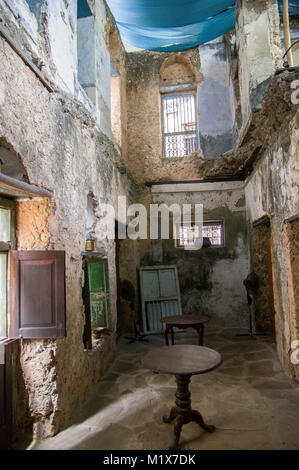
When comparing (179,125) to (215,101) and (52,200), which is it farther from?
(52,200)

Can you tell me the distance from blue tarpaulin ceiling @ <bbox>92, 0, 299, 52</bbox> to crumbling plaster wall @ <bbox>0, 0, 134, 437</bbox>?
298 centimetres

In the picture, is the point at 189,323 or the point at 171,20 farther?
the point at 171,20

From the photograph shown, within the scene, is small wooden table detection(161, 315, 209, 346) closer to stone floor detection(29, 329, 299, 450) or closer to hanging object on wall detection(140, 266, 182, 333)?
stone floor detection(29, 329, 299, 450)

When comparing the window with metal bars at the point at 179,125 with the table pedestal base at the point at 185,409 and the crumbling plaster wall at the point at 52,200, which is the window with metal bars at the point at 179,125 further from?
the table pedestal base at the point at 185,409

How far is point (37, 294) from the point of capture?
346cm

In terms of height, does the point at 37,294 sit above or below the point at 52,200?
below

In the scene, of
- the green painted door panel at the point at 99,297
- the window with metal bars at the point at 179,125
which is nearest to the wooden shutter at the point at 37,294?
the green painted door panel at the point at 99,297

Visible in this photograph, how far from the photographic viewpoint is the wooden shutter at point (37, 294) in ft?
11.2

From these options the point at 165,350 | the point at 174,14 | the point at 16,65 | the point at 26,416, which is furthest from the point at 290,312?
the point at 174,14

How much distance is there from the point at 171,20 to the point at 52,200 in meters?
5.89

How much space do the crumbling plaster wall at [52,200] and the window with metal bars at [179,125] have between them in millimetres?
4731

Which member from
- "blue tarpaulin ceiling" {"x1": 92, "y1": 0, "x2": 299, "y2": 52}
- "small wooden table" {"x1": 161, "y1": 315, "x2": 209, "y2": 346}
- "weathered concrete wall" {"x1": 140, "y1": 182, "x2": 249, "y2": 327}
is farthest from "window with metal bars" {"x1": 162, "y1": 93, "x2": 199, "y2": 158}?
"small wooden table" {"x1": 161, "y1": 315, "x2": 209, "y2": 346}

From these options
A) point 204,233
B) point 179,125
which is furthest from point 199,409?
point 179,125

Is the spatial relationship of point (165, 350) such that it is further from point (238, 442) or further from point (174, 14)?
point (174, 14)
